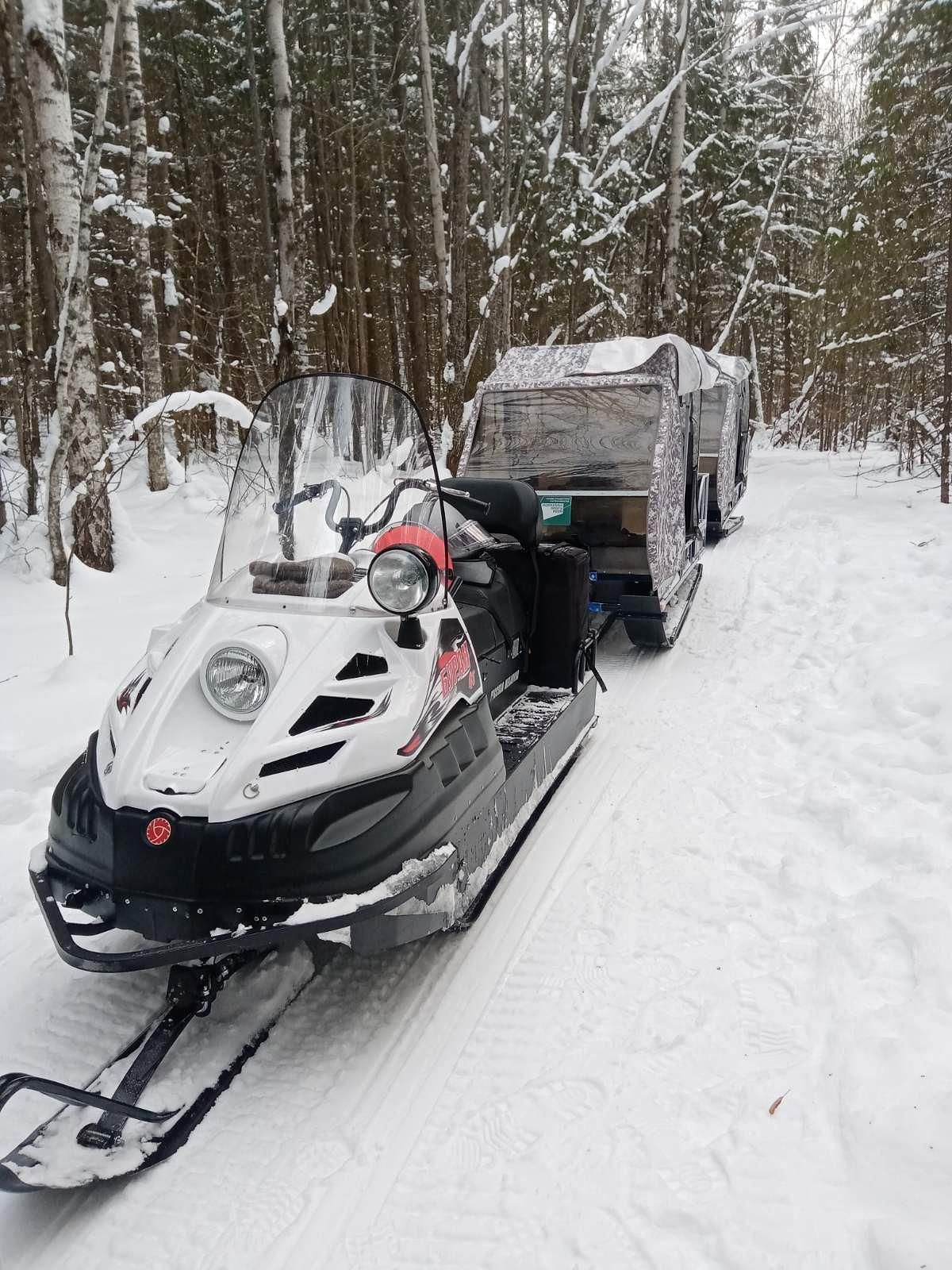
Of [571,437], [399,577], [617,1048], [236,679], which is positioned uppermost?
[571,437]

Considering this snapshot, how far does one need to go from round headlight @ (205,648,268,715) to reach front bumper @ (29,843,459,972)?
1.94 ft

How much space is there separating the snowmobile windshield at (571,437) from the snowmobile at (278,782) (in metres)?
3.53

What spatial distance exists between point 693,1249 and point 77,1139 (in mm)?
1501

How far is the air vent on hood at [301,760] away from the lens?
2273mm

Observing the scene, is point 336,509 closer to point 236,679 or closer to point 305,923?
point 236,679

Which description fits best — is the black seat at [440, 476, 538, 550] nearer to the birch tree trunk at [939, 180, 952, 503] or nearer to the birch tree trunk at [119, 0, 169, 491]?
the birch tree trunk at [119, 0, 169, 491]

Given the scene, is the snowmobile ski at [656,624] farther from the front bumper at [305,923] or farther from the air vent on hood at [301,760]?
the air vent on hood at [301,760]

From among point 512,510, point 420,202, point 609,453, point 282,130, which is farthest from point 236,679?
point 420,202

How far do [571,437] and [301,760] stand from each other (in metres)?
4.80

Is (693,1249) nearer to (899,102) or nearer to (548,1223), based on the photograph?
(548,1223)

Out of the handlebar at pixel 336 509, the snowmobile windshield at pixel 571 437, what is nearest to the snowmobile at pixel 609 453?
the snowmobile windshield at pixel 571 437

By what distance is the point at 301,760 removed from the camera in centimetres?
232

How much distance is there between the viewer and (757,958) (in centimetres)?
280

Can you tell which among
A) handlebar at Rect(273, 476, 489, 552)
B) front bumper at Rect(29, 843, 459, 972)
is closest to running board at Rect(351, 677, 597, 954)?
front bumper at Rect(29, 843, 459, 972)
